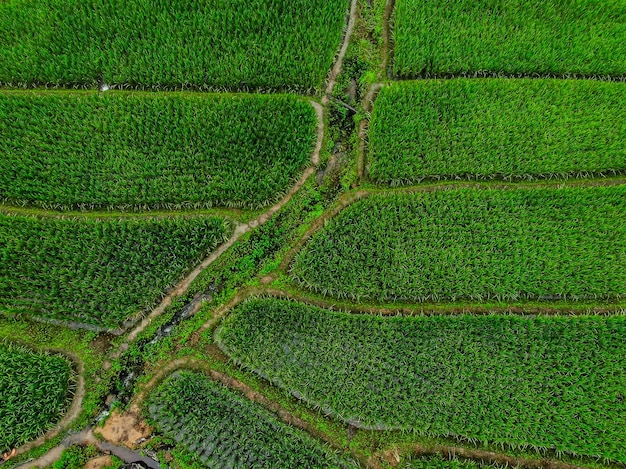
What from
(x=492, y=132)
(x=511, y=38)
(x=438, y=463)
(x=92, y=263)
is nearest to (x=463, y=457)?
(x=438, y=463)

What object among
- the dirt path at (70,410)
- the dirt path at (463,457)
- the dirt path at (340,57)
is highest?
the dirt path at (340,57)

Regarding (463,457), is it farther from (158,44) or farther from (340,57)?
(158,44)

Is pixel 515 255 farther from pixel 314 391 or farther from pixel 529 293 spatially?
pixel 314 391

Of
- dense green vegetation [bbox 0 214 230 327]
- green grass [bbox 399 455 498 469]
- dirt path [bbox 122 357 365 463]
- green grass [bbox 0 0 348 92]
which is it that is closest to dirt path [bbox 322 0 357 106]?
green grass [bbox 0 0 348 92]

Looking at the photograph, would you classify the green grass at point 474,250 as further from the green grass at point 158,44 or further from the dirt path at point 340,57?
the green grass at point 158,44

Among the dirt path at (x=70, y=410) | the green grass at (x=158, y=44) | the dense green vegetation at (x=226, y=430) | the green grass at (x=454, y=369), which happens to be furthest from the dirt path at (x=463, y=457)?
the green grass at (x=158, y=44)

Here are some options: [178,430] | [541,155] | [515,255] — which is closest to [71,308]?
[178,430]
